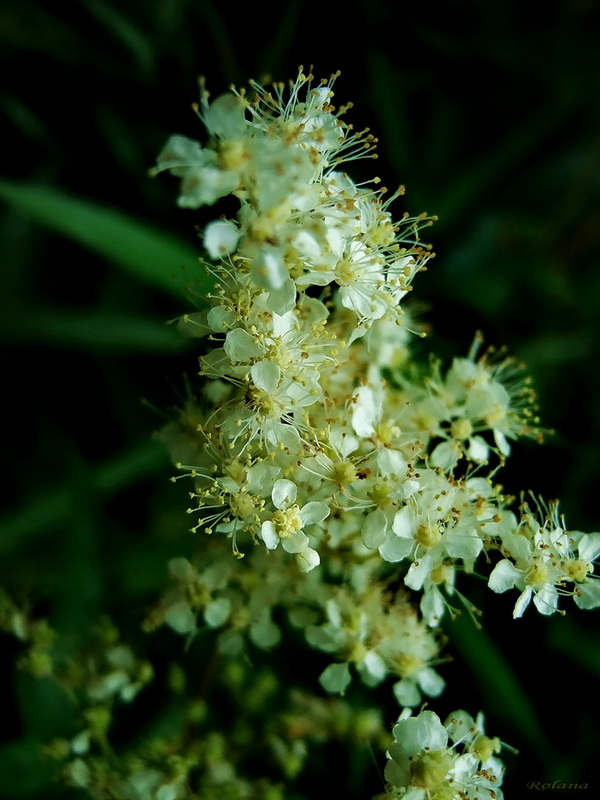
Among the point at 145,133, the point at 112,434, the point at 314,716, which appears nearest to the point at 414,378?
the point at 314,716

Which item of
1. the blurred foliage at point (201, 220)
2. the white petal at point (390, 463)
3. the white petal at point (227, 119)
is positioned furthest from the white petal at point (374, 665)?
the white petal at point (227, 119)

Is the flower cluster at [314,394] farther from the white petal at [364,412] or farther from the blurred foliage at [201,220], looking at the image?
the blurred foliage at [201,220]

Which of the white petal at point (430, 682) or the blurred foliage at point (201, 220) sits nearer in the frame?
the white petal at point (430, 682)

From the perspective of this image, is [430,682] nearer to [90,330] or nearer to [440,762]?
[440,762]

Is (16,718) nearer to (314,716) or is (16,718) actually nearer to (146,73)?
(314,716)

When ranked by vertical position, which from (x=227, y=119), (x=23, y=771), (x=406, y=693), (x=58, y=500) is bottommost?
(x=23, y=771)

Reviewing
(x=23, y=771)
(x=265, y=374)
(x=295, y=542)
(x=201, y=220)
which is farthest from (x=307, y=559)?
(x=201, y=220)
